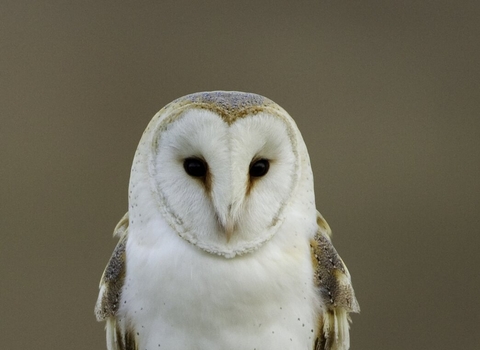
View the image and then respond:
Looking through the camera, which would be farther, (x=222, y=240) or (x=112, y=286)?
(x=112, y=286)

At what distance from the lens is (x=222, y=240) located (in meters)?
1.09

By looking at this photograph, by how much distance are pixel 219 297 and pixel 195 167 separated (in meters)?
0.20

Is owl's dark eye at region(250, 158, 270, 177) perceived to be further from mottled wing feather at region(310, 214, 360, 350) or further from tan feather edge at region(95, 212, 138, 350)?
tan feather edge at region(95, 212, 138, 350)

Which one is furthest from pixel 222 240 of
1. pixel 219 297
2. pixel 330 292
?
pixel 330 292

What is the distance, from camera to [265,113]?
1051 mm

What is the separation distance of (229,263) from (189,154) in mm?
180

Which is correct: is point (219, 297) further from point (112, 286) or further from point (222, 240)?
point (112, 286)

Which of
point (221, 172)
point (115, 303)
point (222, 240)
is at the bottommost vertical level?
point (115, 303)

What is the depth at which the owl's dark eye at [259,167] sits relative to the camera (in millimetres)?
1067

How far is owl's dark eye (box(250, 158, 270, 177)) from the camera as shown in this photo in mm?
1067

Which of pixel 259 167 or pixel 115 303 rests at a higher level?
pixel 259 167

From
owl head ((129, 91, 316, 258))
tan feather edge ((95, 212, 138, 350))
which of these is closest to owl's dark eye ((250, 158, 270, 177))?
owl head ((129, 91, 316, 258))

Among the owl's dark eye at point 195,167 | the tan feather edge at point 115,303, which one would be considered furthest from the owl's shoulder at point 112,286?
the owl's dark eye at point 195,167

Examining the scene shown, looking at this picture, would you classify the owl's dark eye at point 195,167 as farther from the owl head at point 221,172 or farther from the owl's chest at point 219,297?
the owl's chest at point 219,297
